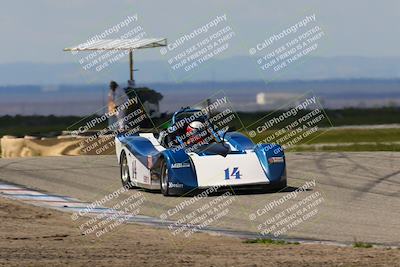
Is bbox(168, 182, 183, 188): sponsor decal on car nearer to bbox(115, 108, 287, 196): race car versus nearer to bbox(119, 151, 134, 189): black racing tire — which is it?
bbox(115, 108, 287, 196): race car

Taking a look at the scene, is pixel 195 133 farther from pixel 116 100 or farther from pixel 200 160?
pixel 116 100

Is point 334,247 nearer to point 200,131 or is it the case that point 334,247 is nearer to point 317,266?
point 317,266

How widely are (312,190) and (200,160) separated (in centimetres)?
205

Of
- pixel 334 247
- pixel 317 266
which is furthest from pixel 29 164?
pixel 317 266

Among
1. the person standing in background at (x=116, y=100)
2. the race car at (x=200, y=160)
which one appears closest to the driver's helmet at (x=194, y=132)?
the race car at (x=200, y=160)

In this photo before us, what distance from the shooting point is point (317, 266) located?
9828 mm

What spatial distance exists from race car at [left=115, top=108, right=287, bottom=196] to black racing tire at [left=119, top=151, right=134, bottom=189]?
0.28 meters

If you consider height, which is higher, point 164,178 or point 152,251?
point 152,251

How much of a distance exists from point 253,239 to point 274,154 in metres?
4.85

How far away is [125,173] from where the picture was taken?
19312 millimetres

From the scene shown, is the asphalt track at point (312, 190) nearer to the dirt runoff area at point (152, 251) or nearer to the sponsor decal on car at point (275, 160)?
the sponsor decal on car at point (275, 160)

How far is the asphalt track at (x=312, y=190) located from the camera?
45.1 ft

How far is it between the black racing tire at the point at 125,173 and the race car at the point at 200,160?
28 centimetres

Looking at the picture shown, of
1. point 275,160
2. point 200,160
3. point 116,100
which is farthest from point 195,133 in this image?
point 116,100
